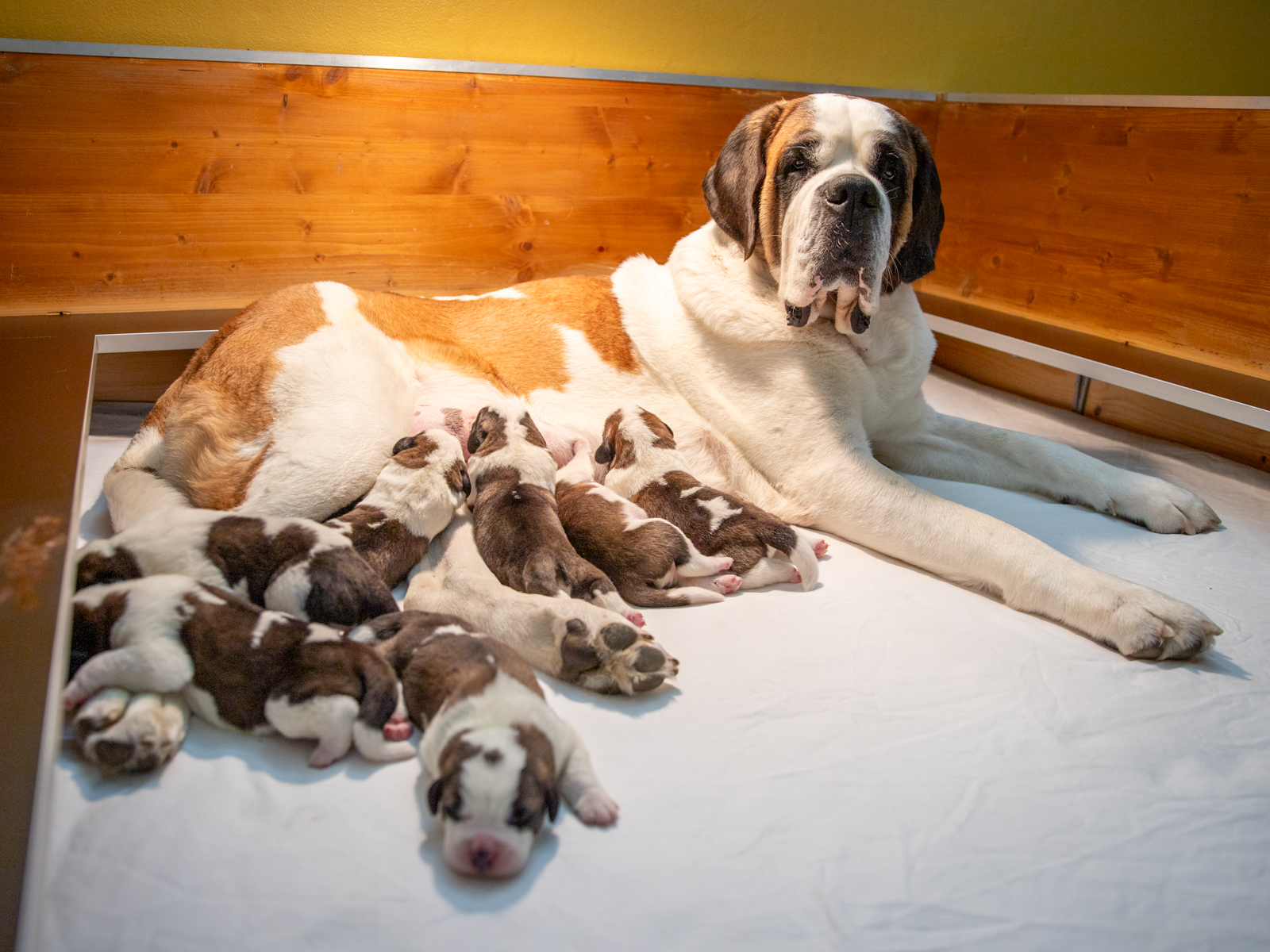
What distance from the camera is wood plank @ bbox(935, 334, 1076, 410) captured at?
3.47m

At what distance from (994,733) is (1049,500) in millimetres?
1236

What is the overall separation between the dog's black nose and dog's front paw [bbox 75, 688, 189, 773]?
168 centimetres

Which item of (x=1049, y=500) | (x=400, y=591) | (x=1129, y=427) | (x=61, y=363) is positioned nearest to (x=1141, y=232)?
(x=1129, y=427)

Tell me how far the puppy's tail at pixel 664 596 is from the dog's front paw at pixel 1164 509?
130 cm

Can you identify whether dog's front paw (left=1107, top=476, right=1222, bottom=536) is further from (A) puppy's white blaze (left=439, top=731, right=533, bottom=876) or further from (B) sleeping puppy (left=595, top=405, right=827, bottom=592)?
(A) puppy's white blaze (left=439, top=731, right=533, bottom=876)

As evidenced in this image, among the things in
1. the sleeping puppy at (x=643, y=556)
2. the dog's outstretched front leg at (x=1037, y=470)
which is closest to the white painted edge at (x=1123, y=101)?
the dog's outstretched front leg at (x=1037, y=470)

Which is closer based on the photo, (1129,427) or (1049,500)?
(1049,500)

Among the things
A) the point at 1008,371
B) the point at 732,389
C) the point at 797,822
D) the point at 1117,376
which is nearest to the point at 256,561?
the point at 797,822

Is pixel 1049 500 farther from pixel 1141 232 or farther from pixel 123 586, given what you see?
pixel 123 586

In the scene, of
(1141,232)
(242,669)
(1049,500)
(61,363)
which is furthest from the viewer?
(1141,232)

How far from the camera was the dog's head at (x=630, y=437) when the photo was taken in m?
2.13

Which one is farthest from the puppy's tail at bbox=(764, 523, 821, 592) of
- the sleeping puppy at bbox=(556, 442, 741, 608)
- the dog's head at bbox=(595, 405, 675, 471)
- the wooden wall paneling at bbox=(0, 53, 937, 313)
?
the wooden wall paneling at bbox=(0, 53, 937, 313)

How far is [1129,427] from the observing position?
10.6ft

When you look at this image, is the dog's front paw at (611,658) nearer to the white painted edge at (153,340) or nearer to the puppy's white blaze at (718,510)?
the puppy's white blaze at (718,510)
